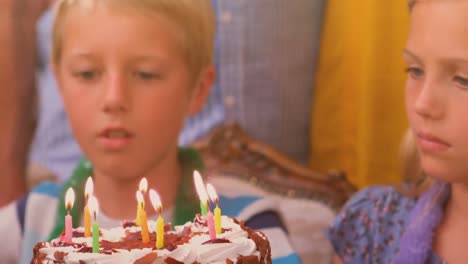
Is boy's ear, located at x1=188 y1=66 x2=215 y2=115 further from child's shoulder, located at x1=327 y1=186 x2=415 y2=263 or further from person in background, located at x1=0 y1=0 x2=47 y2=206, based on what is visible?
person in background, located at x1=0 y1=0 x2=47 y2=206

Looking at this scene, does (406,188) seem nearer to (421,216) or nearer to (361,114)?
(421,216)

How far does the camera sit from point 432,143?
1.69m

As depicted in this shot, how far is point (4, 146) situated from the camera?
2848 mm

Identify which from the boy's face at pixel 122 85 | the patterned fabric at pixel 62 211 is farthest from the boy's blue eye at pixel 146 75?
the patterned fabric at pixel 62 211

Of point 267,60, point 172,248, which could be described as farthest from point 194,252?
point 267,60

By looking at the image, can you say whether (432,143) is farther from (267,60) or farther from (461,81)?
(267,60)

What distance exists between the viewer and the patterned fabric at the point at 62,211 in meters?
2.03

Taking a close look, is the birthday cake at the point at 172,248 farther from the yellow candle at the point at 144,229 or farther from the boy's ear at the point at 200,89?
the boy's ear at the point at 200,89

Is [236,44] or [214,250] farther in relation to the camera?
[236,44]

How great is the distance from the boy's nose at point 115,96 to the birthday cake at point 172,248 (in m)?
0.46

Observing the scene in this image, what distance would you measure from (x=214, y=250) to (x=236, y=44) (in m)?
1.55

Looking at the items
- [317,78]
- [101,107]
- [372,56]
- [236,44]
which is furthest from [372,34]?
[101,107]

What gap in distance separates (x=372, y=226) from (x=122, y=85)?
2.56ft

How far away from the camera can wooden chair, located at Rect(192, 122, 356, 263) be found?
2570mm
